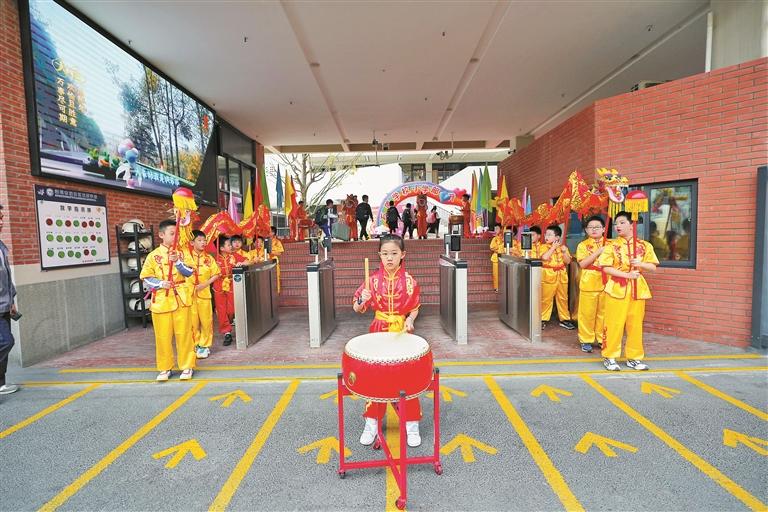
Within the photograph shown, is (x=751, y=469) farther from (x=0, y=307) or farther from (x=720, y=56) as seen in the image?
(x=0, y=307)

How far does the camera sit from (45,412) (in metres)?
3.36

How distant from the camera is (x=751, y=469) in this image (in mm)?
2363

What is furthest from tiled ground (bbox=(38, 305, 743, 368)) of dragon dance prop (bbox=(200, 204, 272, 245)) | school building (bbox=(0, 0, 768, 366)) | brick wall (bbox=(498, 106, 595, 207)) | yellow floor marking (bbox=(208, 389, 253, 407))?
brick wall (bbox=(498, 106, 595, 207))

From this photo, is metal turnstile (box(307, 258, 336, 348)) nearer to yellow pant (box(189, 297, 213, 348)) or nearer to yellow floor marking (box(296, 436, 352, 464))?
yellow pant (box(189, 297, 213, 348))

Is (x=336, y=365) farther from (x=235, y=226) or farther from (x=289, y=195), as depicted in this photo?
(x=289, y=195)

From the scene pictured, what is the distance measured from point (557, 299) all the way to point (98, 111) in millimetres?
7983

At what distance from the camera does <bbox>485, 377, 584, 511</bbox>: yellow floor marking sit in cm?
215

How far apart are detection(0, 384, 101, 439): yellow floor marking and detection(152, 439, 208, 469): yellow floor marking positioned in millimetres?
1485

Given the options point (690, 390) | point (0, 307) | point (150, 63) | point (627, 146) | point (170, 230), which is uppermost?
point (150, 63)

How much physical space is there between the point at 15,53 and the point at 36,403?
14.1 feet

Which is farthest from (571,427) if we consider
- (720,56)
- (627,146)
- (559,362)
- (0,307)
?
(720,56)

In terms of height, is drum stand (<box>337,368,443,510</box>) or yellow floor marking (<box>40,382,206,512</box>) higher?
drum stand (<box>337,368,443,510</box>)

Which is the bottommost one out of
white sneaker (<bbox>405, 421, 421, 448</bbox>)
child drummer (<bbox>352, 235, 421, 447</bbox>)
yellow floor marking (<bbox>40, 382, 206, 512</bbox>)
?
yellow floor marking (<bbox>40, 382, 206, 512</bbox>)

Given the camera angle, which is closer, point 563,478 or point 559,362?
point 563,478
